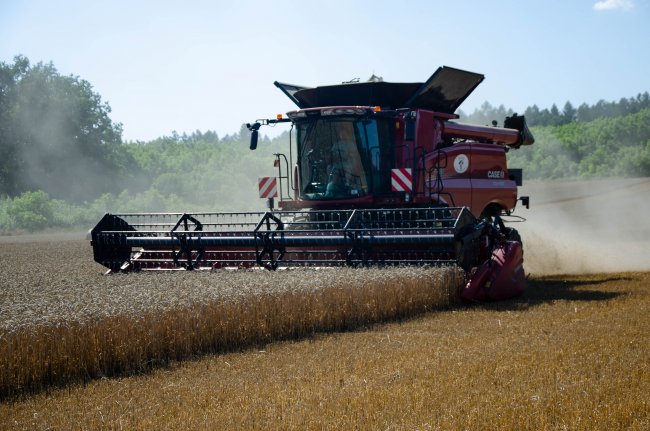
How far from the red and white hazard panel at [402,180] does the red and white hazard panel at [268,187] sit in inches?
73.5

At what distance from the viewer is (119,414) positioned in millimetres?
4449

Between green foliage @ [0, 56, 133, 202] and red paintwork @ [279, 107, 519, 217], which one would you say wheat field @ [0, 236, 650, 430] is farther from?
green foliage @ [0, 56, 133, 202]

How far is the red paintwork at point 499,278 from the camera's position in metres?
8.33

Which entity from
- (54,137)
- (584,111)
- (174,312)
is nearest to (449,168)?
(174,312)

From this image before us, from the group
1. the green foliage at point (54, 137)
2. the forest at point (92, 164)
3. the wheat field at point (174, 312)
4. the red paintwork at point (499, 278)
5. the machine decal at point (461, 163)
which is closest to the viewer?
the wheat field at point (174, 312)

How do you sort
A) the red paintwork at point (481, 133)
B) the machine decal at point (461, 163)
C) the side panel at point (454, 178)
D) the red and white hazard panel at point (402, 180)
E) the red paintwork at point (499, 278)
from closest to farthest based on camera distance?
the red paintwork at point (499, 278) < the red and white hazard panel at point (402, 180) < the side panel at point (454, 178) < the machine decal at point (461, 163) < the red paintwork at point (481, 133)

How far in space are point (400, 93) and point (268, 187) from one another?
7.57 feet

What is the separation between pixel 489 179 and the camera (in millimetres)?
11555

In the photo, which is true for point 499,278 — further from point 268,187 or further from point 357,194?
point 268,187

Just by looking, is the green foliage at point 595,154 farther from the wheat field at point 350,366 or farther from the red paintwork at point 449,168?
the wheat field at point 350,366

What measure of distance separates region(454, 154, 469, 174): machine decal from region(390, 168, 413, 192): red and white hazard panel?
117cm

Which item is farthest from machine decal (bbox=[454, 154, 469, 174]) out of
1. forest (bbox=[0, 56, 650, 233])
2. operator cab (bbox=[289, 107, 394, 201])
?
forest (bbox=[0, 56, 650, 233])

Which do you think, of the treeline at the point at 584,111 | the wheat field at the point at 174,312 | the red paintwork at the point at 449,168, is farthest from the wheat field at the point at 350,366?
the treeline at the point at 584,111

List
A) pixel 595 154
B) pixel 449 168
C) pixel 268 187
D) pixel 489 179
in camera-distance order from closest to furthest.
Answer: pixel 449 168, pixel 268 187, pixel 489 179, pixel 595 154
